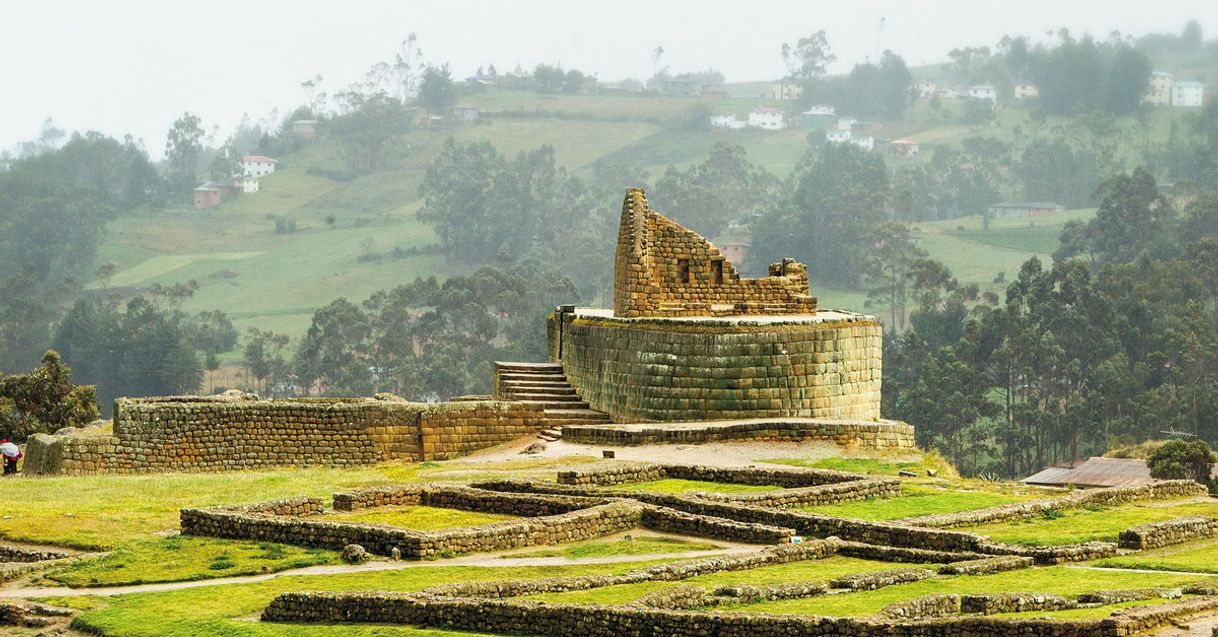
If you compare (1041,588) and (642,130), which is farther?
(642,130)

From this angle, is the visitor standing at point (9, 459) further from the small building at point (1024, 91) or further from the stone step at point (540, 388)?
the small building at point (1024, 91)

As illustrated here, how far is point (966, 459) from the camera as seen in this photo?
8281cm

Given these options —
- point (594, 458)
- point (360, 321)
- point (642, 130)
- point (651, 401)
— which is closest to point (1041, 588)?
point (594, 458)

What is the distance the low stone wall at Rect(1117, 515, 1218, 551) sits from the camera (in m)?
23.8

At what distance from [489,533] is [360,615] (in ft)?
13.5

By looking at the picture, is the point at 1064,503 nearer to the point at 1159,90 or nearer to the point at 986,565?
the point at 986,565

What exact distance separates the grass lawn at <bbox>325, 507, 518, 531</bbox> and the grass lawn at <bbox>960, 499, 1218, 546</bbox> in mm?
5896

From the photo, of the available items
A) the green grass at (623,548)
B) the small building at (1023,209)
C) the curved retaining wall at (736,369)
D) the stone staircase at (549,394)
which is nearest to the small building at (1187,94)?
the small building at (1023,209)

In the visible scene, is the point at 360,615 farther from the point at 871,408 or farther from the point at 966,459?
the point at 966,459

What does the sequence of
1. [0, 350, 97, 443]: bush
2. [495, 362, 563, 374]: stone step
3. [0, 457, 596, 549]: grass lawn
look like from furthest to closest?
[0, 350, 97, 443]: bush < [495, 362, 563, 374]: stone step < [0, 457, 596, 549]: grass lawn

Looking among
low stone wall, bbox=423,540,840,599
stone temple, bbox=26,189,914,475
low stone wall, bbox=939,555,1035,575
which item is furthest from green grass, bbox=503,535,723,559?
stone temple, bbox=26,189,914,475

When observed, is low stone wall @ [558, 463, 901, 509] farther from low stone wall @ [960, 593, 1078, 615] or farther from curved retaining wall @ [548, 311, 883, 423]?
low stone wall @ [960, 593, 1078, 615]

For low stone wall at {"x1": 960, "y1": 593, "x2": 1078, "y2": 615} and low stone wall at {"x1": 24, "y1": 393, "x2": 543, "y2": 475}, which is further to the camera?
low stone wall at {"x1": 24, "y1": 393, "x2": 543, "y2": 475}

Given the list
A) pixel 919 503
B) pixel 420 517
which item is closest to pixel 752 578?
pixel 919 503
